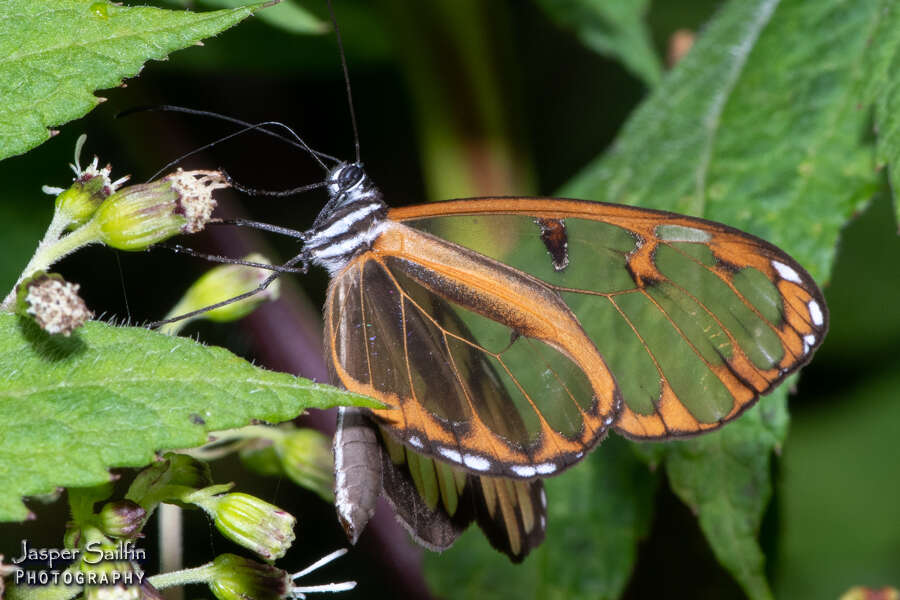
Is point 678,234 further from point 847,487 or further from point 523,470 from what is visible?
point 847,487

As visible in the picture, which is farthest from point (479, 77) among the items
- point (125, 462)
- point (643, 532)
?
point (125, 462)

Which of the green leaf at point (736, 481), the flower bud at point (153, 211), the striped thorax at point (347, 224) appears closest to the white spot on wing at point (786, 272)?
the green leaf at point (736, 481)

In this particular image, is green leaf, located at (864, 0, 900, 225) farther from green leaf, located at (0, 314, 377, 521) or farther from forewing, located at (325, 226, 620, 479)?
green leaf, located at (0, 314, 377, 521)

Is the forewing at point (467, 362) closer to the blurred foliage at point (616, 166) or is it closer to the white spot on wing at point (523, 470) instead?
the white spot on wing at point (523, 470)

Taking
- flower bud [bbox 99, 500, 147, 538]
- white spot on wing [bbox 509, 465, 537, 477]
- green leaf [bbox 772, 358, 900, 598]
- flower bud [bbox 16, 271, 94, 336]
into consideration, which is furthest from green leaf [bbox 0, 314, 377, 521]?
green leaf [bbox 772, 358, 900, 598]

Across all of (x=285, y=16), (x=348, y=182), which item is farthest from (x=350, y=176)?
(x=285, y=16)

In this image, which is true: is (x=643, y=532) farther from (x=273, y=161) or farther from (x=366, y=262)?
(x=273, y=161)
